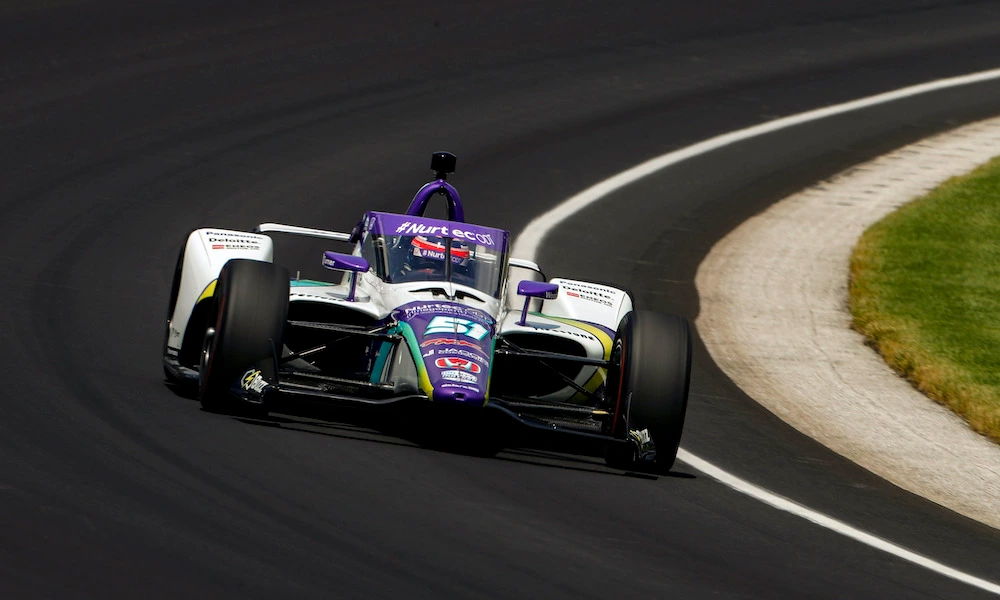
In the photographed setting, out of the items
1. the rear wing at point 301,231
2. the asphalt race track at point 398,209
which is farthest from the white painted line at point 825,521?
the rear wing at point 301,231

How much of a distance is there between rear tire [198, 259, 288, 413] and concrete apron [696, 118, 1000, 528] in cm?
409

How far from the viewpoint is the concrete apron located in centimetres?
1123

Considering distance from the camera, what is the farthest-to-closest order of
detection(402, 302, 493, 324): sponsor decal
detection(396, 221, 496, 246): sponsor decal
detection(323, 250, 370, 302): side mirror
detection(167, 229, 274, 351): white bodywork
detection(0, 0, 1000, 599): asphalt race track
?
detection(396, 221, 496, 246): sponsor decal
detection(167, 229, 274, 351): white bodywork
detection(323, 250, 370, 302): side mirror
detection(402, 302, 493, 324): sponsor decal
detection(0, 0, 1000, 599): asphalt race track

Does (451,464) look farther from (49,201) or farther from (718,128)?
(718,128)

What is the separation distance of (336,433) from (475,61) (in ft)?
44.1

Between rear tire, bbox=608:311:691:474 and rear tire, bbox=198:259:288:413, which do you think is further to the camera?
rear tire, bbox=608:311:691:474

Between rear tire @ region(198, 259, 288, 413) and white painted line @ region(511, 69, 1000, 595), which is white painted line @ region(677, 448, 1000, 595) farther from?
rear tire @ region(198, 259, 288, 413)

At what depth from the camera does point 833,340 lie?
46.4 feet

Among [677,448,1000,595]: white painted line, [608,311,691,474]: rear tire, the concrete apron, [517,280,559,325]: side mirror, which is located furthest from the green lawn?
[517,280,559,325]: side mirror

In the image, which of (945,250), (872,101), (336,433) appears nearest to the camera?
(336,433)

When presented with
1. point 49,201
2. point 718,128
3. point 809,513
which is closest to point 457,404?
point 809,513

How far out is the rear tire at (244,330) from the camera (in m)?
9.34

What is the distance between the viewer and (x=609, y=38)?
24.1 m

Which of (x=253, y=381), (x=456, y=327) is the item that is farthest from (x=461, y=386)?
(x=253, y=381)
